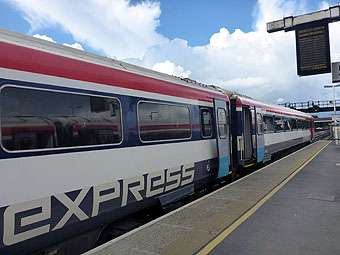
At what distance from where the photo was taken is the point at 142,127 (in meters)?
4.82

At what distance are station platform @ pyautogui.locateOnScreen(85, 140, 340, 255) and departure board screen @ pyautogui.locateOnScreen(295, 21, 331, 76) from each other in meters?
10.8

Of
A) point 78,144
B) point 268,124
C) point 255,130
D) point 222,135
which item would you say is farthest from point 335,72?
point 78,144

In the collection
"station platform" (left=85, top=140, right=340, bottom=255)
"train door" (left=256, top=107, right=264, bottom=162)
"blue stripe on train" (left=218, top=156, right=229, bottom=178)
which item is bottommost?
"station platform" (left=85, top=140, right=340, bottom=255)

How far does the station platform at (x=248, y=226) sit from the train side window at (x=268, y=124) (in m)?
5.22

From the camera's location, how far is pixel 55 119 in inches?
135

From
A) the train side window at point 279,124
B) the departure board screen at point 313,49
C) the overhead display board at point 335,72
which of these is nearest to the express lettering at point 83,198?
the train side window at point 279,124

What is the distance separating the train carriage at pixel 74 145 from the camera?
2.97 m

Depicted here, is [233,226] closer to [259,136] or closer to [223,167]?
[223,167]

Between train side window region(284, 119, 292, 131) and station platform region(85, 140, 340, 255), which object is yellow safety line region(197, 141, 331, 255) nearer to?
station platform region(85, 140, 340, 255)

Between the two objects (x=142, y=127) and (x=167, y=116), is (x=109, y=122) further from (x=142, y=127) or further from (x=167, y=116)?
(x=167, y=116)

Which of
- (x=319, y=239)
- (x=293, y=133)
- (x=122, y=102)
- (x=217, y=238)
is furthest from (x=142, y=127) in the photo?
(x=293, y=133)

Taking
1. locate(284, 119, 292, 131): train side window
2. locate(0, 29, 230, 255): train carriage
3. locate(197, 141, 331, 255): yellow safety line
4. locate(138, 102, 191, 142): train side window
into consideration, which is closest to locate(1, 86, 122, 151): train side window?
locate(0, 29, 230, 255): train carriage

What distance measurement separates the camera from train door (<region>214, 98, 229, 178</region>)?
7656 mm

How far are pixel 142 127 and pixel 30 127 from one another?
6.67 ft
